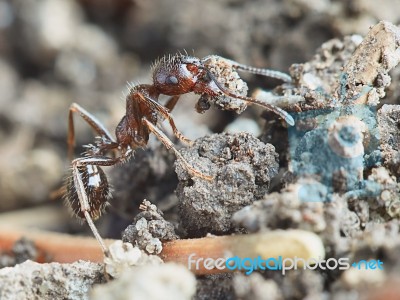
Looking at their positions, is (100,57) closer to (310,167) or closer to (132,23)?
(132,23)

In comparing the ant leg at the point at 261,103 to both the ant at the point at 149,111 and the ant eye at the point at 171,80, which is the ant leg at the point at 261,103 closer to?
the ant at the point at 149,111

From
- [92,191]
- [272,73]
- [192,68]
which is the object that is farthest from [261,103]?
[92,191]

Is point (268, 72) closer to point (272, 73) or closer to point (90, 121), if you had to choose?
point (272, 73)

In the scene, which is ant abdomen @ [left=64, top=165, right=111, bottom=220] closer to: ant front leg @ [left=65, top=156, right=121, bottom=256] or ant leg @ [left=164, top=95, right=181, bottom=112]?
ant front leg @ [left=65, top=156, right=121, bottom=256]

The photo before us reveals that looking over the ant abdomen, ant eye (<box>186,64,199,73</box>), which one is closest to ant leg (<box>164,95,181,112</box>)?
ant eye (<box>186,64,199,73</box>)

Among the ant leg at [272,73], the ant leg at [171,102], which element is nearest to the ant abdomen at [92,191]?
the ant leg at [171,102]
